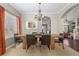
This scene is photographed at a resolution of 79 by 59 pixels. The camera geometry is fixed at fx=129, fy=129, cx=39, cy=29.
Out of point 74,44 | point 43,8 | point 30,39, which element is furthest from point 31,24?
point 74,44

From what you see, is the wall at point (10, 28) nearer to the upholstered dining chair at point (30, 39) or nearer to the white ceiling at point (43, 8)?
the white ceiling at point (43, 8)

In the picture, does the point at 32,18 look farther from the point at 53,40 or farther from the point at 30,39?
the point at 53,40

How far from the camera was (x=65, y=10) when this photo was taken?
5.39m

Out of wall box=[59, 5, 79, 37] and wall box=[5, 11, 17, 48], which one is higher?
wall box=[59, 5, 79, 37]

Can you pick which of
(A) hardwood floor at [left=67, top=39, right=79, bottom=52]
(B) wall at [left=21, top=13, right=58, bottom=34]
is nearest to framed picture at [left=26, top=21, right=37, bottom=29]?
(B) wall at [left=21, top=13, right=58, bottom=34]

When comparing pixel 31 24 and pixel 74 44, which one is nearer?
pixel 31 24

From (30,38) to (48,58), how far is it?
1424 mm

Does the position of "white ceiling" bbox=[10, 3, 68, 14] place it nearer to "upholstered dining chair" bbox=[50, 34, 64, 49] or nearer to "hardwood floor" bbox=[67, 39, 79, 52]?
"upholstered dining chair" bbox=[50, 34, 64, 49]

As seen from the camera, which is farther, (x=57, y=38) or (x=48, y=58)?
(x=57, y=38)

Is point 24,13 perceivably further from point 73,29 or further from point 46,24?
point 73,29

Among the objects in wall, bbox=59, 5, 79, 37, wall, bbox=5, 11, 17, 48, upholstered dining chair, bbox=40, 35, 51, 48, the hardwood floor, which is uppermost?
wall, bbox=59, 5, 79, 37

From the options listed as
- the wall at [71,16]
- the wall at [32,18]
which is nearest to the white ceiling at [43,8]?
the wall at [32,18]

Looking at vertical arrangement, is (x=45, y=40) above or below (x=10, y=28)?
below

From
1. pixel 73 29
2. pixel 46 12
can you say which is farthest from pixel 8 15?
pixel 73 29
